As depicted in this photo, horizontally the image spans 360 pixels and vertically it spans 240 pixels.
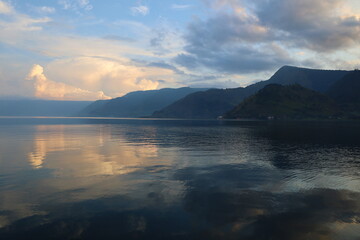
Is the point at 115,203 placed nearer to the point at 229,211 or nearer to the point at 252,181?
the point at 229,211

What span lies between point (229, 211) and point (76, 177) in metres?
18.5

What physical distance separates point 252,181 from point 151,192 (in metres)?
11.3

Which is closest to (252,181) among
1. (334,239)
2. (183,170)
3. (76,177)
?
(183,170)

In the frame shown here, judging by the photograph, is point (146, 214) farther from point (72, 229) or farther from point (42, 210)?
point (42, 210)

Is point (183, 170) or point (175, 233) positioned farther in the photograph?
point (183, 170)

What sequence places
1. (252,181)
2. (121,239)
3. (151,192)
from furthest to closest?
(252,181) → (151,192) → (121,239)

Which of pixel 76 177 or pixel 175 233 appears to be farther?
pixel 76 177

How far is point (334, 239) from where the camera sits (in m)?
15.0

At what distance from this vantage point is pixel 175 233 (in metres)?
15.6

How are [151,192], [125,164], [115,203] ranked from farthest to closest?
1. [125,164]
2. [151,192]
3. [115,203]

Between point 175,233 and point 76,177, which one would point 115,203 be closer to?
point 175,233

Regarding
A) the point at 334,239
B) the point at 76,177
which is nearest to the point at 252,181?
the point at 334,239

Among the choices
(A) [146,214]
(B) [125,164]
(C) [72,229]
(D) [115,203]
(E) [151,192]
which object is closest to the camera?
(C) [72,229]

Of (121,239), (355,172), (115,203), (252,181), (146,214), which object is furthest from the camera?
(355,172)
